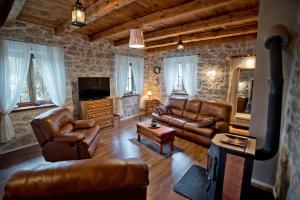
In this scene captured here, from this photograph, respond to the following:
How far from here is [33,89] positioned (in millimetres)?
3775

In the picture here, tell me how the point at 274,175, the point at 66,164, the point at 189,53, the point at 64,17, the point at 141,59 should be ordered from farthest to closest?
the point at 141,59
the point at 189,53
the point at 64,17
the point at 274,175
the point at 66,164

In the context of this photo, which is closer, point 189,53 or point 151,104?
point 189,53

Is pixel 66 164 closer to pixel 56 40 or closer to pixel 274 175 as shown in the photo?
pixel 274 175

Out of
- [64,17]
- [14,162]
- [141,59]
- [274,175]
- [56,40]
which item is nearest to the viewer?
[274,175]

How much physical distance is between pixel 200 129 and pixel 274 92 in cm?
211

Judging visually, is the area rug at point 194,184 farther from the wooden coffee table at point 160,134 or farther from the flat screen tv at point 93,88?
the flat screen tv at point 93,88

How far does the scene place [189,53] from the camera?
5.73 meters

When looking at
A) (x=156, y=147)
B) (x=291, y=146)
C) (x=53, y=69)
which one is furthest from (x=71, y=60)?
(x=291, y=146)

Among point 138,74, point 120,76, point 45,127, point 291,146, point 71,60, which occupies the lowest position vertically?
point 45,127

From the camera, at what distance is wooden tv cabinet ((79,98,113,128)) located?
4371mm

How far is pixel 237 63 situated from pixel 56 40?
4983 millimetres

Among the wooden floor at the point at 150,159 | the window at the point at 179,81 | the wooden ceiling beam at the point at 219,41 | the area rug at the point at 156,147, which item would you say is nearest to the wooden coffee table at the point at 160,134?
the area rug at the point at 156,147

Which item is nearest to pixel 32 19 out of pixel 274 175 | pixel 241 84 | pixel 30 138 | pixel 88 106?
pixel 88 106

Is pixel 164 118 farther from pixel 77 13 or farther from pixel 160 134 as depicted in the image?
pixel 77 13
